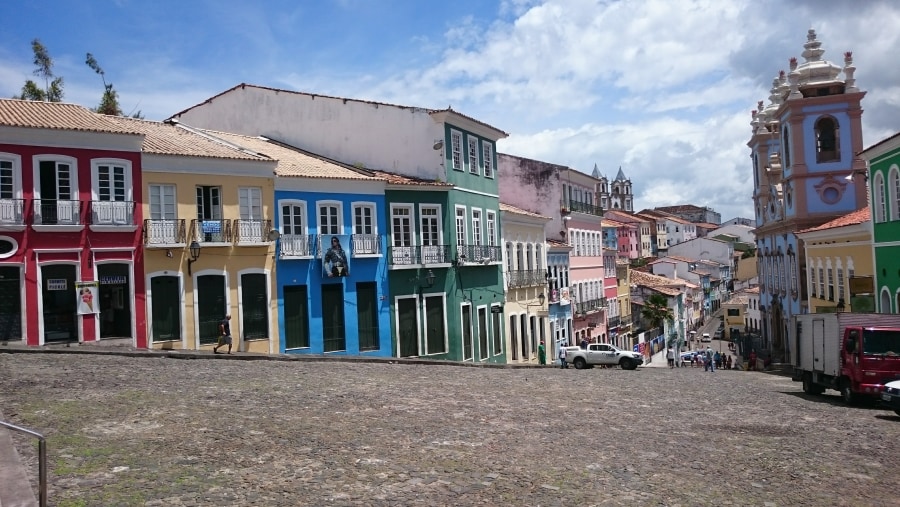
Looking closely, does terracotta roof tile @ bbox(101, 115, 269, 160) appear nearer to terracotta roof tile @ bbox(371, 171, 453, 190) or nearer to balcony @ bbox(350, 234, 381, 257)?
balcony @ bbox(350, 234, 381, 257)

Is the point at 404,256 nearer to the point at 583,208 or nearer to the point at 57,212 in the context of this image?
the point at 57,212

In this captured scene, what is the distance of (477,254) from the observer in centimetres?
3434

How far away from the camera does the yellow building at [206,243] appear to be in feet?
79.6

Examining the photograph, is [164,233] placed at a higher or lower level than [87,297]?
higher

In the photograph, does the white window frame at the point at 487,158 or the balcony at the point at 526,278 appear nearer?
the white window frame at the point at 487,158

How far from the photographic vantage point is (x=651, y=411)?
17.3 m

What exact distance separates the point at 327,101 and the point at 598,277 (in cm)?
2565

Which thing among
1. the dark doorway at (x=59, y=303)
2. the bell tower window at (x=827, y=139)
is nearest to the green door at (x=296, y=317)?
the dark doorway at (x=59, y=303)

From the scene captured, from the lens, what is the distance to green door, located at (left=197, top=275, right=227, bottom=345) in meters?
25.2

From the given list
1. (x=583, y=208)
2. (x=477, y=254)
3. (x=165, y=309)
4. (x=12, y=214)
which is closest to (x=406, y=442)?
(x=165, y=309)

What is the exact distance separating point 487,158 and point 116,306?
18235mm

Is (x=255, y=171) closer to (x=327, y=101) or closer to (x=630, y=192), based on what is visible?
(x=327, y=101)

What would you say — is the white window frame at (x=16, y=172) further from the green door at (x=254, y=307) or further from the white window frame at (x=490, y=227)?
the white window frame at (x=490, y=227)

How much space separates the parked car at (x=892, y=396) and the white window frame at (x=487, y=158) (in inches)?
844
